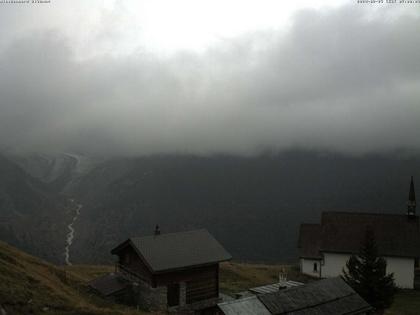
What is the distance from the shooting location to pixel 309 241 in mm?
70250

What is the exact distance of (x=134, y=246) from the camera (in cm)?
4438

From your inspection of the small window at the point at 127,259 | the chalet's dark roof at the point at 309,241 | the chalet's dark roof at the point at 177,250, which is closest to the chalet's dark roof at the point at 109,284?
the small window at the point at 127,259

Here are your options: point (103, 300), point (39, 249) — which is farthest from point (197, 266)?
point (39, 249)

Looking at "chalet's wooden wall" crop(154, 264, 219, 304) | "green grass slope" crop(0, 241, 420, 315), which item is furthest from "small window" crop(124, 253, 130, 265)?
"chalet's wooden wall" crop(154, 264, 219, 304)

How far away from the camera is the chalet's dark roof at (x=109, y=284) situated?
4359 cm

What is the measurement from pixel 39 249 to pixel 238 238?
75831 millimetres

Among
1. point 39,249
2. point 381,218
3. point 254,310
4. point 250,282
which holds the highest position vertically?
point 381,218

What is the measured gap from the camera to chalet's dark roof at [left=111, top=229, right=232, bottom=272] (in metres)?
43.1

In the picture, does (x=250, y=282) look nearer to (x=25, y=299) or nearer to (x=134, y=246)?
(x=134, y=246)

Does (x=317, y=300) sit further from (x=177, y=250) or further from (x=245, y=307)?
(x=177, y=250)

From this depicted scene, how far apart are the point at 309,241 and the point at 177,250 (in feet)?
100

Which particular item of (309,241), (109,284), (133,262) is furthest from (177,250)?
(309,241)

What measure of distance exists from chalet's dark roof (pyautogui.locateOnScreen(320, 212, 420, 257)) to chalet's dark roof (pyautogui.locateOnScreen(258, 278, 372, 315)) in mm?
29349

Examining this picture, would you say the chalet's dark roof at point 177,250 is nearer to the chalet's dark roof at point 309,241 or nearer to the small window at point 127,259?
the small window at point 127,259
